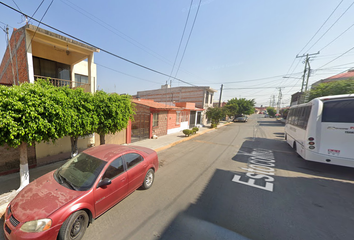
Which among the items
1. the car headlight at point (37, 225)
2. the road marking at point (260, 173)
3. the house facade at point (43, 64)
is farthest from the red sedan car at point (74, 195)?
the road marking at point (260, 173)

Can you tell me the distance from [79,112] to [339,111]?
9.35 metres

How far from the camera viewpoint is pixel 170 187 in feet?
13.9

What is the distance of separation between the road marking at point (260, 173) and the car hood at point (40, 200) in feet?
A: 15.8

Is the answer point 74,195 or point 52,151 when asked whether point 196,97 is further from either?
point 74,195

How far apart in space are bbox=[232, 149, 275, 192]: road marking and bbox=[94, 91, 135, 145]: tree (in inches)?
205

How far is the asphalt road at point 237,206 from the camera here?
2.63 meters

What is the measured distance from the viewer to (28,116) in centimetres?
314

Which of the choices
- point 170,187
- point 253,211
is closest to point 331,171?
point 253,211

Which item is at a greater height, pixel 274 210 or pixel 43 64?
pixel 43 64

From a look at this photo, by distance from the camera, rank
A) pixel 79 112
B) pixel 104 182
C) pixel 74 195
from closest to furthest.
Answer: pixel 74 195 → pixel 104 182 → pixel 79 112

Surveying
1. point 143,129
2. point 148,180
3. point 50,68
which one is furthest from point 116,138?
point 50,68

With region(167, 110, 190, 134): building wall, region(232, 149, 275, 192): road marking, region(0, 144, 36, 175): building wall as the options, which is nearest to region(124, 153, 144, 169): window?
region(232, 149, 275, 192): road marking

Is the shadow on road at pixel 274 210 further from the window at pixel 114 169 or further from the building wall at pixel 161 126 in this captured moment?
the building wall at pixel 161 126

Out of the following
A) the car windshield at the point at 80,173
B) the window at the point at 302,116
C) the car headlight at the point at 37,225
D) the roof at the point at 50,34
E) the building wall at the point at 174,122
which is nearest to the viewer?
the car headlight at the point at 37,225
